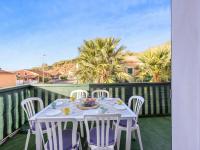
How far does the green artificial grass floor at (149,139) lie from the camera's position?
9.28ft

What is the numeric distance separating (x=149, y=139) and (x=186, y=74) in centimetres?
283

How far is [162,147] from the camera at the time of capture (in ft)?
9.14

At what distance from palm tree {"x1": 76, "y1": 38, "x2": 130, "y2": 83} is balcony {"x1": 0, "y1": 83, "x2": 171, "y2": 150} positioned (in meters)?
1.43

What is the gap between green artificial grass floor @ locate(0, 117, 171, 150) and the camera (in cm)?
283

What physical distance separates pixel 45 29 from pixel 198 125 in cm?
771

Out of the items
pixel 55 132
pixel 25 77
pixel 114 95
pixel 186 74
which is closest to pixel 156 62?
pixel 114 95

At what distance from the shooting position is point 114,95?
4.43m

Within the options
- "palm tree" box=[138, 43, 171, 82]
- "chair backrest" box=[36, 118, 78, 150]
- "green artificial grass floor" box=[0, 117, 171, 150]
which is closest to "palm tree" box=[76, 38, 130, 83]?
"palm tree" box=[138, 43, 171, 82]

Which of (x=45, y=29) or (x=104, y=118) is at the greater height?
(x=45, y=29)

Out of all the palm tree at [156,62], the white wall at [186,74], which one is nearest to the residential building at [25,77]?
the palm tree at [156,62]

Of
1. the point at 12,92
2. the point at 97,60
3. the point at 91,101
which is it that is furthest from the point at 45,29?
the point at 91,101

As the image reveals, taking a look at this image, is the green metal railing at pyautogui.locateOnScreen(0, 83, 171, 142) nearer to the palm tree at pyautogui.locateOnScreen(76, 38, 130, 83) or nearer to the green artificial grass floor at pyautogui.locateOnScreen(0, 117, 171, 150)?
the green artificial grass floor at pyautogui.locateOnScreen(0, 117, 171, 150)

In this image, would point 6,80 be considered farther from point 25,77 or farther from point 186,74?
point 186,74

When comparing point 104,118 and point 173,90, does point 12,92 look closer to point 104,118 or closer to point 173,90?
point 104,118
